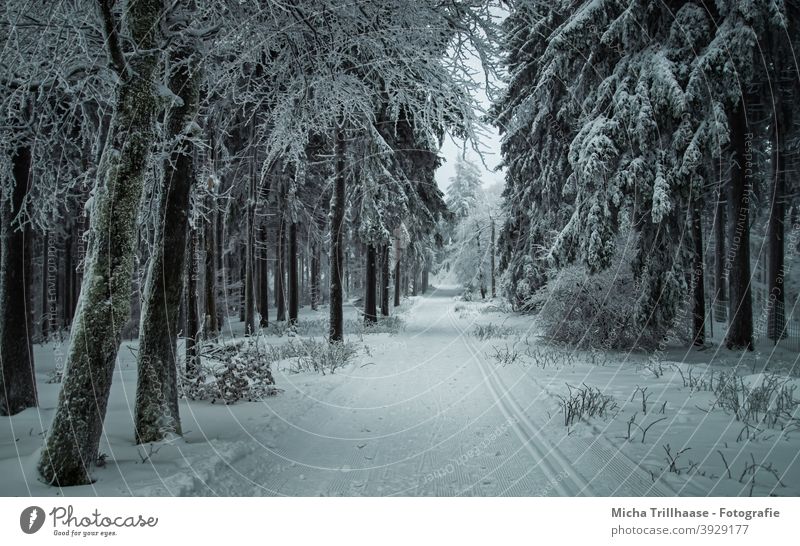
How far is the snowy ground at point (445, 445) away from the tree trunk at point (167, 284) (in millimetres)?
326

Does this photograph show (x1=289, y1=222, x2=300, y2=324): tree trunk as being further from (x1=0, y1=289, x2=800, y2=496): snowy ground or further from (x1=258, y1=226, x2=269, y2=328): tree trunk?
(x1=0, y1=289, x2=800, y2=496): snowy ground

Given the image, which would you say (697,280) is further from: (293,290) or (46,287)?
(46,287)

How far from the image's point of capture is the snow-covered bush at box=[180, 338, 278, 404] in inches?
237

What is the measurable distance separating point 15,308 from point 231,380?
3.16 m

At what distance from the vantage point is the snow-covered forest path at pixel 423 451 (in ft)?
10.5

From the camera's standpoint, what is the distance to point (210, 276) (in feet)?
40.5

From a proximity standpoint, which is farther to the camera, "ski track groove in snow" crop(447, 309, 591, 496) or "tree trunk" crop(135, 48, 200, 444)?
"tree trunk" crop(135, 48, 200, 444)

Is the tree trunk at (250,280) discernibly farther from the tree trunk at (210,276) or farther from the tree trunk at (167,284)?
the tree trunk at (167,284)

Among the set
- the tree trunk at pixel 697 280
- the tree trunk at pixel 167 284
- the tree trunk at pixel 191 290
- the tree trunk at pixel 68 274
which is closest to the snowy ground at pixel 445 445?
the tree trunk at pixel 167 284

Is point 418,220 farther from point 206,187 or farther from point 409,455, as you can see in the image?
point 409,455

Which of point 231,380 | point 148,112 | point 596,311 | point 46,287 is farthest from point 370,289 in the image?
point 148,112

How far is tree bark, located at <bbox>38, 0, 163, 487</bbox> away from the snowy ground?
0.90ft

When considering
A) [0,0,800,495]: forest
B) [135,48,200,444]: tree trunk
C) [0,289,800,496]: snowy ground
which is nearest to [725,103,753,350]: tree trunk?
[0,0,800,495]: forest

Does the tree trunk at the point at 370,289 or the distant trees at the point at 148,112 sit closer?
the distant trees at the point at 148,112
